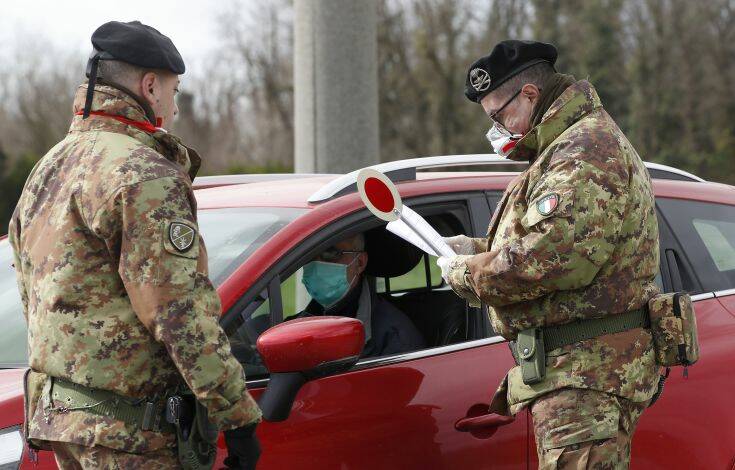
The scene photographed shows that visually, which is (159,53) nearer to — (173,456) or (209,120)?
(173,456)

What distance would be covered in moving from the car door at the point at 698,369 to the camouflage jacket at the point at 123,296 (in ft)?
5.16

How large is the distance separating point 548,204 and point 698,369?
107 centimetres

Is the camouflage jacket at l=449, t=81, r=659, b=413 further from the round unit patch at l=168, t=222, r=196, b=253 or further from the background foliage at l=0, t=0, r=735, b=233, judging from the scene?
the background foliage at l=0, t=0, r=735, b=233

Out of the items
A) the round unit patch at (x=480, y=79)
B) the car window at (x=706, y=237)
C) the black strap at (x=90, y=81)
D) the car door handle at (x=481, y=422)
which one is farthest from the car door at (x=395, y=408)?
the car window at (x=706, y=237)

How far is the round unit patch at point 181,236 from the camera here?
2531 millimetres

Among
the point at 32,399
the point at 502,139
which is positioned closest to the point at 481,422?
the point at 502,139

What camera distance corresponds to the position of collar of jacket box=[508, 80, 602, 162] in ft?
10.1

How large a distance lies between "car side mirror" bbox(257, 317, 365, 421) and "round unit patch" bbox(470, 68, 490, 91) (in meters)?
0.83

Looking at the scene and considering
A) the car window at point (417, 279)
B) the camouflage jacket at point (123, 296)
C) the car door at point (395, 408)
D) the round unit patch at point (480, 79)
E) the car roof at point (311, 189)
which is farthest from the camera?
the car window at point (417, 279)

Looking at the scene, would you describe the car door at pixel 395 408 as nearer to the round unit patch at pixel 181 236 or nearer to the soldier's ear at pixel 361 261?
the soldier's ear at pixel 361 261

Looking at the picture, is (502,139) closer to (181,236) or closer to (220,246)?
(220,246)

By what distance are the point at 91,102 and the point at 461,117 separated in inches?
1197

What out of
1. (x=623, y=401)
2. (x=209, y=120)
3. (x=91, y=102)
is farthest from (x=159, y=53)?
(x=209, y=120)

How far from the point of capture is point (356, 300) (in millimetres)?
3834
